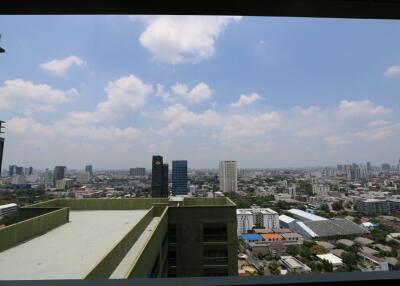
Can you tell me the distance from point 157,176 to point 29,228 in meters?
15.8

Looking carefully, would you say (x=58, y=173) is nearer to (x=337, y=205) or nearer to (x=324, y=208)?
(x=337, y=205)

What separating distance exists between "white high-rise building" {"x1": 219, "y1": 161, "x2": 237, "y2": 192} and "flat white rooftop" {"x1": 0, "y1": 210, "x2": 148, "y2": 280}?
629 inches

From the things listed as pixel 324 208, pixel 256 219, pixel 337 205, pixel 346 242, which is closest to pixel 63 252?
pixel 346 242

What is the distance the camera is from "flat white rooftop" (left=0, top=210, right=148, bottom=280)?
3.87 metres

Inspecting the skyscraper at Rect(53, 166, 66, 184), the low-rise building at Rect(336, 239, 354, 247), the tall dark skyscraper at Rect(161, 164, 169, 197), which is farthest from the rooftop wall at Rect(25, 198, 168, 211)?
the low-rise building at Rect(336, 239, 354, 247)

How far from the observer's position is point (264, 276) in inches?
24.0

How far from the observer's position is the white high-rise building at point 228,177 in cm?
2352

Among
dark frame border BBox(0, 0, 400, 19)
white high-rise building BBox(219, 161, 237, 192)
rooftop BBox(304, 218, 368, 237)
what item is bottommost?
rooftop BBox(304, 218, 368, 237)

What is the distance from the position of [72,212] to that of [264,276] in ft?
37.9

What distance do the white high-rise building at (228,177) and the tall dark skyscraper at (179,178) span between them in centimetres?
569

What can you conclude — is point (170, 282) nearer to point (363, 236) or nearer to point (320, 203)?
point (363, 236)

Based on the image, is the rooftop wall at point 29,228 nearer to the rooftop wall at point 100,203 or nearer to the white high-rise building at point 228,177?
the rooftop wall at point 100,203

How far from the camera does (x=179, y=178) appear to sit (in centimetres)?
2811

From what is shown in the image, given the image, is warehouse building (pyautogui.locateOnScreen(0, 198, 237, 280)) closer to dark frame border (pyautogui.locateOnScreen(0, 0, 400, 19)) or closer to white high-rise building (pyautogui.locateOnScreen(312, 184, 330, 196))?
dark frame border (pyautogui.locateOnScreen(0, 0, 400, 19))
